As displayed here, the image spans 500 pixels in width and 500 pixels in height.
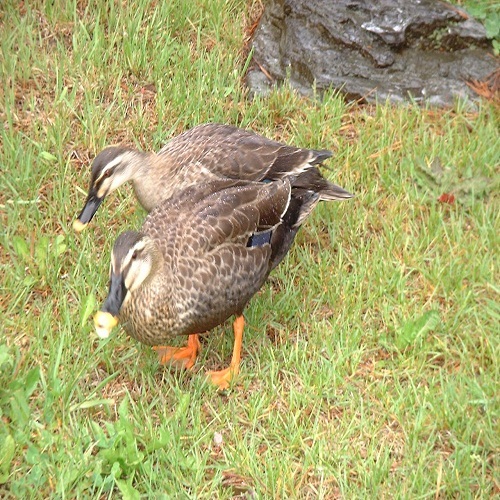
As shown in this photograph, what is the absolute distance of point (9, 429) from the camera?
3750mm

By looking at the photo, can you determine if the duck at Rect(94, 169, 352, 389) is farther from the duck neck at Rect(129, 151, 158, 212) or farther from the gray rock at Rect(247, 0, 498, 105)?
the gray rock at Rect(247, 0, 498, 105)

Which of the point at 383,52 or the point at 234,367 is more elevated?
the point at 383,52

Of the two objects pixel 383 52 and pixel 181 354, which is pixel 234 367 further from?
pixel 383 52

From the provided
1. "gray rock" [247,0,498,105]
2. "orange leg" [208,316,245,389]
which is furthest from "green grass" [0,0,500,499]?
"gray rock" [247,0,498,105]

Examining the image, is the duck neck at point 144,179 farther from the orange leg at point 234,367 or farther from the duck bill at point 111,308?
the duck bill at point 111,308

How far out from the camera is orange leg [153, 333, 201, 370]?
13.7ft

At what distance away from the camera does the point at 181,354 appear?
4.26m

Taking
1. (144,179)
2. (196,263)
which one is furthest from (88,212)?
(196,263)

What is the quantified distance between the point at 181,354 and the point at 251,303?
54 centimetres

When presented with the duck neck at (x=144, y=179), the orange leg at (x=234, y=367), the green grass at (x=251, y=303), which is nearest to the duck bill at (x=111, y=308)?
the green grass at (x=251, y=303)

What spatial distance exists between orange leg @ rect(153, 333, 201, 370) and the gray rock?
2.12 m

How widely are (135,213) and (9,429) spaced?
1636 millimetres

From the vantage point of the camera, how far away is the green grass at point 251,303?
12.1 feet

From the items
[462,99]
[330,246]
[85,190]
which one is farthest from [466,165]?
[85,190]
